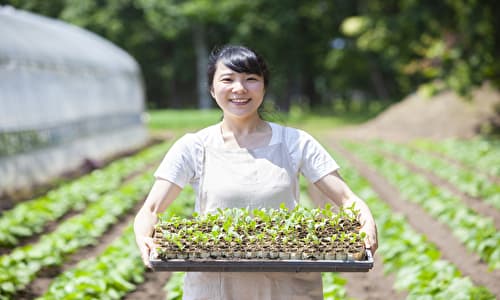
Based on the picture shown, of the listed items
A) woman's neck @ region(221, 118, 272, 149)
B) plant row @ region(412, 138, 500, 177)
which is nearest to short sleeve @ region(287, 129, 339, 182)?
woman's neck @ region(221, 118, 272, 149)

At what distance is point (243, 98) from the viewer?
291 centimetres

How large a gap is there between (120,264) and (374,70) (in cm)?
3029

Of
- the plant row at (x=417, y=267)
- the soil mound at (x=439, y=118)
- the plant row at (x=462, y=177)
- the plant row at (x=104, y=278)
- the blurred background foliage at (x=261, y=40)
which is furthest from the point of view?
the blurred background foliage at (x=261, y=40)

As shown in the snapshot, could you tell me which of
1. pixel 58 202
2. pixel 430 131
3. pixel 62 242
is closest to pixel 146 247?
pixel 62 242

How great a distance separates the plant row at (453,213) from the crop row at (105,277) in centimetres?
289

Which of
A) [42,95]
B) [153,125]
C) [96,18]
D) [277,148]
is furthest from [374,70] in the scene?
[277,148]

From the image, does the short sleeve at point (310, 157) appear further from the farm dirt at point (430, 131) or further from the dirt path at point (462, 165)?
the dirt path at point (462, 165)

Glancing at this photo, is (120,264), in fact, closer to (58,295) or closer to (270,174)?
(58,295)

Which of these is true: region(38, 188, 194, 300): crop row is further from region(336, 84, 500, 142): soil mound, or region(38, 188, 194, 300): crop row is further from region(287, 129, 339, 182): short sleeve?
region(336, 84, 500, 142): soil mound

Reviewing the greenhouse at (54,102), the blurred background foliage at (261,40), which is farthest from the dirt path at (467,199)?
the blurred background foliage at (261,40)

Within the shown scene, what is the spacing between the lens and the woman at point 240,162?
9.42 feet

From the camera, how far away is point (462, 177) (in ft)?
35.3

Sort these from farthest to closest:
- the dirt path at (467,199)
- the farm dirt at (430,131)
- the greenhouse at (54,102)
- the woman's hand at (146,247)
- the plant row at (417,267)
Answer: the greenhouse at (54,102)
the dirt path at (467,199)
the farm dirt at (430,131)
the plant row at (417,267)
the woman's hand at (146,247)

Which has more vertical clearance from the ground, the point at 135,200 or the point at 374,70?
the point at 374,70
